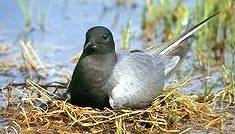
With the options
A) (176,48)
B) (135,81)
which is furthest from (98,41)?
(176,48)

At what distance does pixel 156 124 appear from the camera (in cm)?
554

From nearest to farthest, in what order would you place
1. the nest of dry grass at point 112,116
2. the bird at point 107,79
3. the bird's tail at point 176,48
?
1. the nest of dry grass at point 112,116
2. the bird at point 107,79
3. the bird's tail at point 176,48

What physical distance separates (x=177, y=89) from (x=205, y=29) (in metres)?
1.45

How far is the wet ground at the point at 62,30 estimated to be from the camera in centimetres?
728

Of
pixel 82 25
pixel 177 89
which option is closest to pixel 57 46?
pixel 82 25

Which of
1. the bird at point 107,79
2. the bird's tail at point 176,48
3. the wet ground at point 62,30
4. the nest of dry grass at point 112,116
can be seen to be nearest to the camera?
the nest of dry grass at point 112,116

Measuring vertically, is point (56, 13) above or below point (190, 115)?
above

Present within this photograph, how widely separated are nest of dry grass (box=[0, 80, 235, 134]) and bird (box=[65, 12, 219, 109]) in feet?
0.27

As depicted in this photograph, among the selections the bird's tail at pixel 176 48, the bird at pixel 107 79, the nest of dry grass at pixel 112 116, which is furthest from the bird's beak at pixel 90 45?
the bird's tail at pixel 176 48

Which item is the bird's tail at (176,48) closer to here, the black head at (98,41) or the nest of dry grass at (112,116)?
the nest of dry grass at (112,116)

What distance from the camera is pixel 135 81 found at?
577cm

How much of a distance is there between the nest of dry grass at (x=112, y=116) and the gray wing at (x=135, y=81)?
9 cm

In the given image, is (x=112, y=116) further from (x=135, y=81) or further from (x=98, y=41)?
(x=98, y=41)

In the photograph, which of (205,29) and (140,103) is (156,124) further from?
(205,29)
